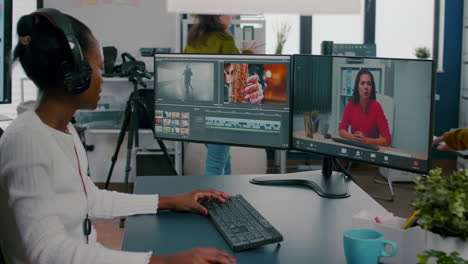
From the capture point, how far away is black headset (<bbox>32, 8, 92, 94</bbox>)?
46.9 inches

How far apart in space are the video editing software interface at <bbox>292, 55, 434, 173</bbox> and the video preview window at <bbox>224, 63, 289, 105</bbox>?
0.05 meters

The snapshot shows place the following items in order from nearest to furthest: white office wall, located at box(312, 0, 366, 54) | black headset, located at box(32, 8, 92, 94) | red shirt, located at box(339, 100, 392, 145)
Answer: black headset, located at box(32, 8, 92, 94)
red shirt, located at box(339, 100, 392, 145)
white office wall, located at box(312, 0, 366, 54)

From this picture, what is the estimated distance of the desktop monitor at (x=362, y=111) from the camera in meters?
1.48

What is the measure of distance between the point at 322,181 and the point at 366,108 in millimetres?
339

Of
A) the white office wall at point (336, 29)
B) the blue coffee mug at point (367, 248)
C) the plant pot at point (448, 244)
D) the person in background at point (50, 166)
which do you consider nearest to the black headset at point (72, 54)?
the person in background at point (50, 166)

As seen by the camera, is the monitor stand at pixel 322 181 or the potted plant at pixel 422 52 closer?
Answer: the monitor stand at pixel 322 181

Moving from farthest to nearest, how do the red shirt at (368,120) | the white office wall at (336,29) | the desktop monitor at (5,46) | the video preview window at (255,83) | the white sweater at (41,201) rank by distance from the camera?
1. the white office wall at (336,29)
2. the desktop monitor at (5,46)
3. the video preview window at (255,83)
4. the red shirt at (368,120)
5. the white sweater at (41,201)

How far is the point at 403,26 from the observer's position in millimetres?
5887

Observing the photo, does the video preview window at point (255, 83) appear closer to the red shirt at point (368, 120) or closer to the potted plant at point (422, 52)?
the red shirt at point (368, 120)

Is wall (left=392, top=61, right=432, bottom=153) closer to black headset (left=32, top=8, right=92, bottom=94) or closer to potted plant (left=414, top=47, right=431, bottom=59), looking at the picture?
black headset (left=32, top=8, right=92, bottom=94)

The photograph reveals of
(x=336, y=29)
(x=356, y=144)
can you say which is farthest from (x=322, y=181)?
(x=336, y=29)

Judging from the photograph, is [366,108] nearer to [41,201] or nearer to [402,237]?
[402,237]

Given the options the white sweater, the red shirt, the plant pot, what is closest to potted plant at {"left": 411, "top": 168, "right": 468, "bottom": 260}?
the plant pot

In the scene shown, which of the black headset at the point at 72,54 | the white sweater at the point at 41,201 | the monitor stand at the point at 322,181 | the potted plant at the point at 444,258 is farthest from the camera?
the monitor stand at the point at 322,181
